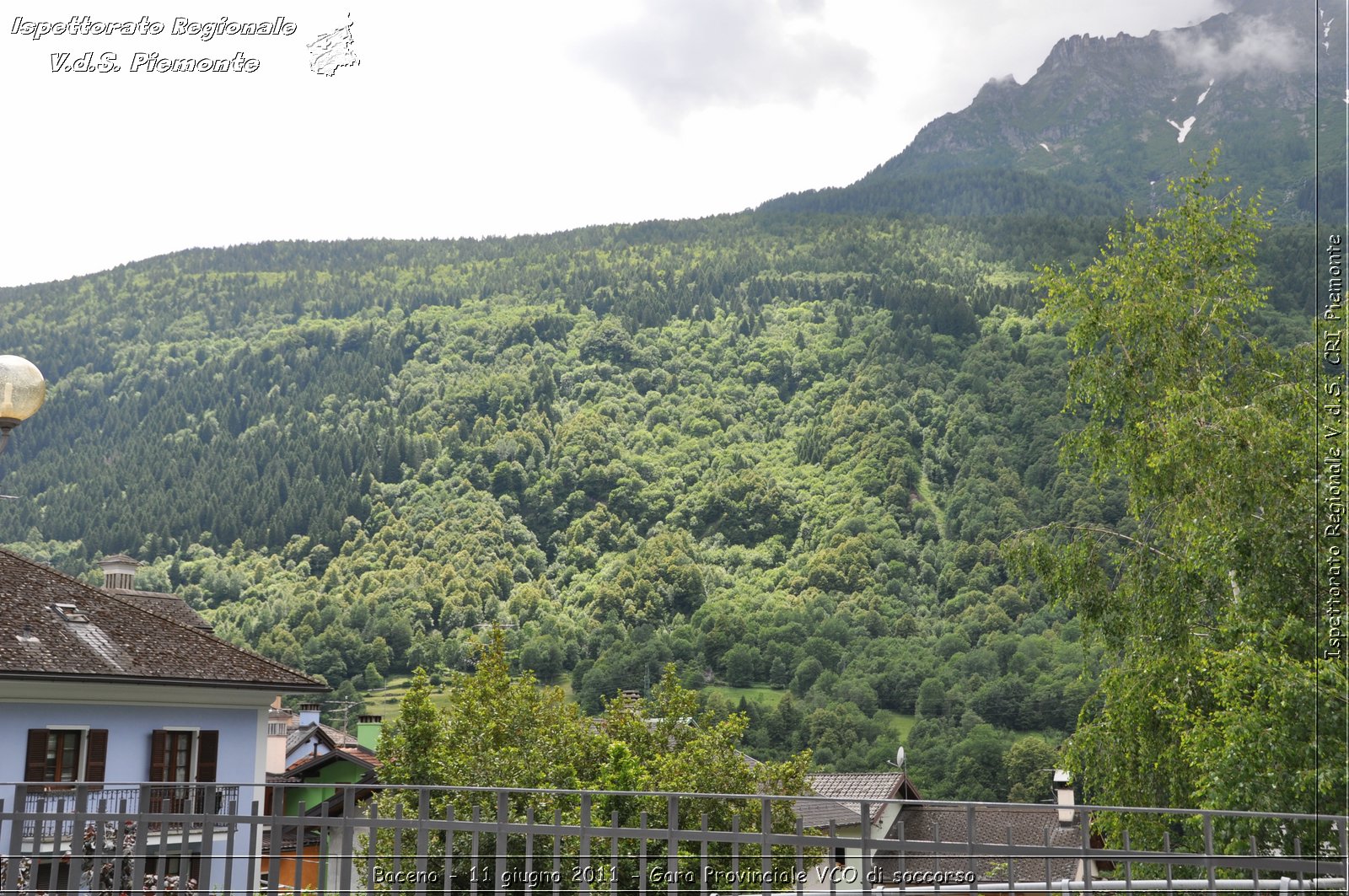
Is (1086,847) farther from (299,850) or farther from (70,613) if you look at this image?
(70,613)

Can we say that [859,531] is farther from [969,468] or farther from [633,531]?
[633,531]

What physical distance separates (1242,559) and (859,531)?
385 ft

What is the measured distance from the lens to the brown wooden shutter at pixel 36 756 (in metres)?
21.8

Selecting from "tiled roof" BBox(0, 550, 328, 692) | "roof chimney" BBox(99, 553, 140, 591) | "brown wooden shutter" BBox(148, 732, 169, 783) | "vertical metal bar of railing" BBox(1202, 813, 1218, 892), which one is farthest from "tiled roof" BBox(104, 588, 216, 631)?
"vertical metal bar of railing" BBox(1202, 813, 1218, 892)

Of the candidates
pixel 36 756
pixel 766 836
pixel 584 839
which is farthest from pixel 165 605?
pixel 766 836

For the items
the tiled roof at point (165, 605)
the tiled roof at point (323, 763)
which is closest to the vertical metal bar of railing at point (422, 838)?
the tiled roof at point (165, 605)

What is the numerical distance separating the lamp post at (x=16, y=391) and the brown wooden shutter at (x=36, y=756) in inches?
720

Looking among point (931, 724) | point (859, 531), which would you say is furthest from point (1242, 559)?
point (859, 531)

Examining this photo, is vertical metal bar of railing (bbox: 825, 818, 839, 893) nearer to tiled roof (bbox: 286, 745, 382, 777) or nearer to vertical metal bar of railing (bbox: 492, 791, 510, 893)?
vertical metal bar of railing (bbox: 492, 791, 510, 893)

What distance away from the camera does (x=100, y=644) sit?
23812 millimetres

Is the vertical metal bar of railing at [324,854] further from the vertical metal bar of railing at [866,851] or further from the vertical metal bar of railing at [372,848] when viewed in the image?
the vertical metal bar of railing at [866,851]

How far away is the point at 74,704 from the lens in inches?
898

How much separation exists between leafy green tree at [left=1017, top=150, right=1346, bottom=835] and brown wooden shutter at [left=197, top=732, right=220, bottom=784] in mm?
17892

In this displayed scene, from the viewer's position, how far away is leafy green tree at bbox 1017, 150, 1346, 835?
408 inches
